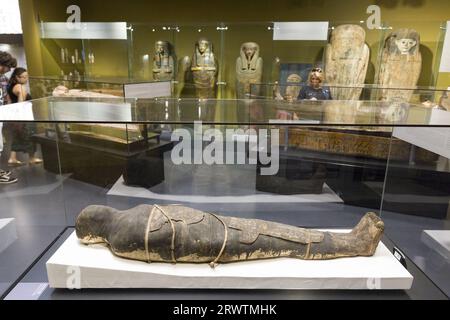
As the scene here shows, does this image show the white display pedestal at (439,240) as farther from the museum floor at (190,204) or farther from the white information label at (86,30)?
the white information label at (86,30)

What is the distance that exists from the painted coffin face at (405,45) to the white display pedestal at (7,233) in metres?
4.32

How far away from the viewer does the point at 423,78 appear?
13.9 ft

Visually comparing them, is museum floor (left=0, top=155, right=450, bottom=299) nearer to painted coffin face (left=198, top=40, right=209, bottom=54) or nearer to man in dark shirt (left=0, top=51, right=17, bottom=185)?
man in dark shirt (left=0, top=51, right=17, bottom=185)

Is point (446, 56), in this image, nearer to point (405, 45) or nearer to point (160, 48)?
point (405, 45)

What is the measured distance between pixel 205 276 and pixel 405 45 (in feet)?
12.9

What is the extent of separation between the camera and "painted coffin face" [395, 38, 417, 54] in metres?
3.98

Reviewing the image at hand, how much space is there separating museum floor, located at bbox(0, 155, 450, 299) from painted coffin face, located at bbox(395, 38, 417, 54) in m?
2.40

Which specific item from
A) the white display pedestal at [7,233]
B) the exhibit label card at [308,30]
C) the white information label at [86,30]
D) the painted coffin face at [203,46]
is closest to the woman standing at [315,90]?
the exhibit label card at [308,30]

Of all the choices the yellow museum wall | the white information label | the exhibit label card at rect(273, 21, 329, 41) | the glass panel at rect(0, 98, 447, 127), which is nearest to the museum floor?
the glass panel at rect(0, 98, 447, 127)

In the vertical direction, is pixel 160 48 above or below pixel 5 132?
above

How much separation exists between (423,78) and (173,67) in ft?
10.8

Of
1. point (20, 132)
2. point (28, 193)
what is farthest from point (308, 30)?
point (28, 193)

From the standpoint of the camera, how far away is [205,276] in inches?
54.5
